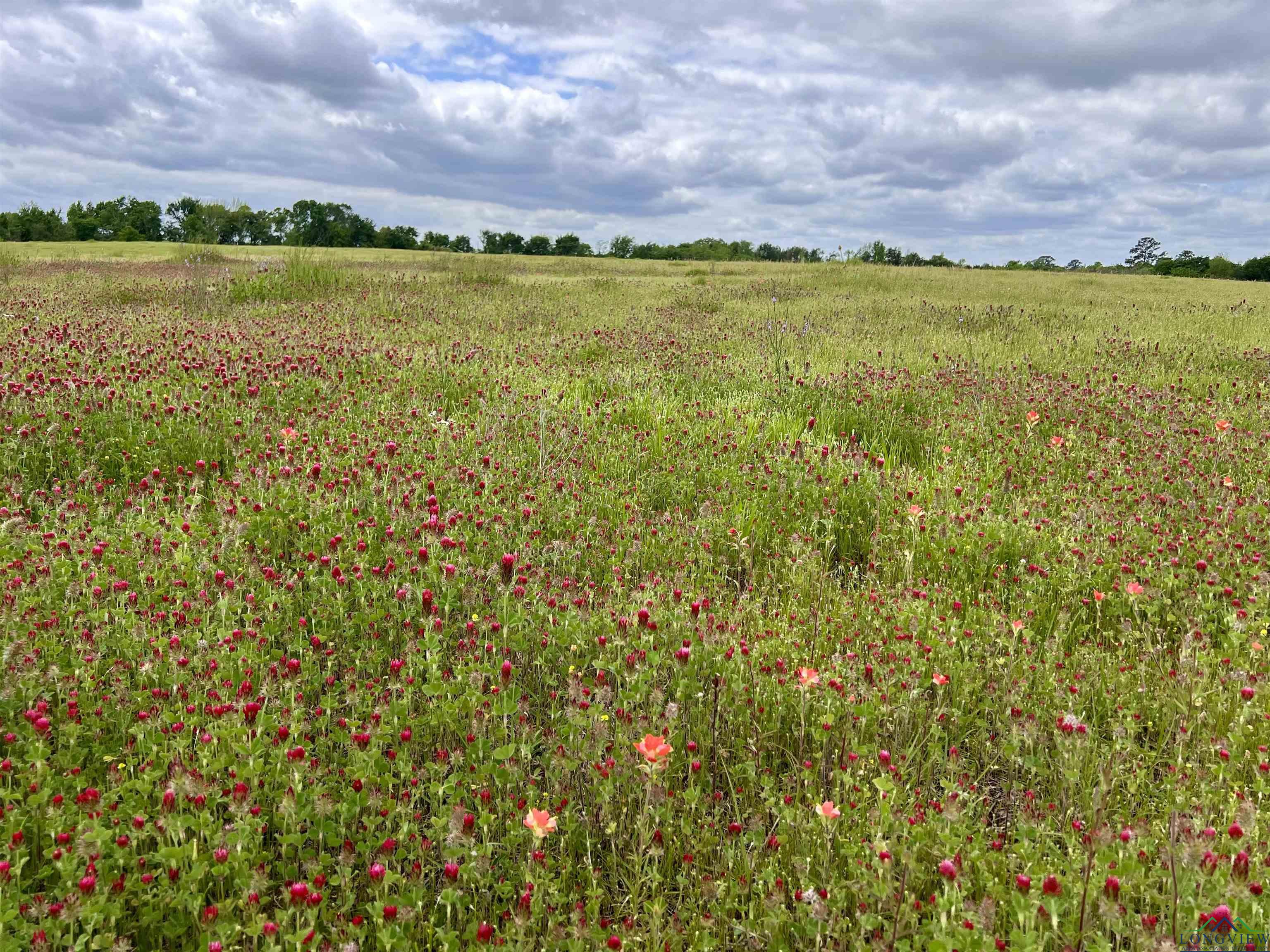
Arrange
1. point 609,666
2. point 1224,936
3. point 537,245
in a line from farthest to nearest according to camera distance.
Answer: point 537,245 → point 609,666 → point 1224,936

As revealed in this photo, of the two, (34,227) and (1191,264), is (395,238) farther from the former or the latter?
A: (1191,264)

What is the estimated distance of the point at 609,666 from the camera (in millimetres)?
2723

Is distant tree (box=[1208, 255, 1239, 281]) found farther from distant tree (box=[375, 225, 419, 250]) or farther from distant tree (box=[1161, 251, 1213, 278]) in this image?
distant tree (box=[375, 225, 419, 250])

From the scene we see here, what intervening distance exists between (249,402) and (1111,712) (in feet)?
19.3

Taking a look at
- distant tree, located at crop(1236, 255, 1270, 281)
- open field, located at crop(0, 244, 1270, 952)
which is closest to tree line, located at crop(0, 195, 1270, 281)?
distant tree, located at crop(1236, 255, 1270, 281)

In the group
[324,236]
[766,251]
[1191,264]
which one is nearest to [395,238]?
[324,236]

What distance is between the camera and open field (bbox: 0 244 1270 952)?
2014mm

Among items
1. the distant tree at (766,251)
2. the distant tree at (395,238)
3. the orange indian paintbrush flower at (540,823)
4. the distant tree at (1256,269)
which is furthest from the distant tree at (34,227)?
the distant tree at (1256,269)

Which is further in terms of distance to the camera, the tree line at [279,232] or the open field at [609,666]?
the tree line at [279,232]

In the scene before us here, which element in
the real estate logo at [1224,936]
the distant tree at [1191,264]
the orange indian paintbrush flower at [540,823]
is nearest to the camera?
the real estate logo at [1224,936]

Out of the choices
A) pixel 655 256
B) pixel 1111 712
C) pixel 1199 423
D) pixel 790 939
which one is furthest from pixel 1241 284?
pixel 655 256

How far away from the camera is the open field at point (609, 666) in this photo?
6.61 ft

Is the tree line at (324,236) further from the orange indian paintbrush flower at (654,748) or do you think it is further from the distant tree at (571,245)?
the orange indian paintbrush flower at (654,748)

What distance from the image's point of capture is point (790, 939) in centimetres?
209
